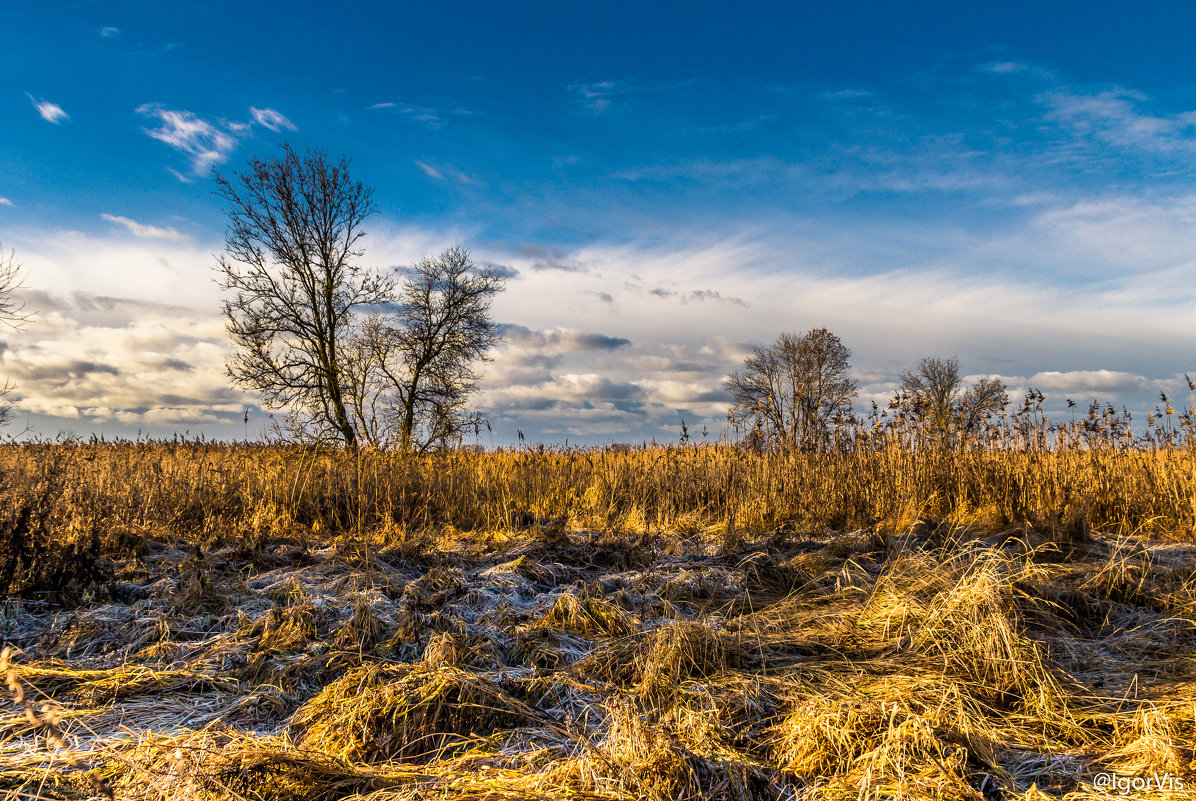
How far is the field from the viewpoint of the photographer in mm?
2512

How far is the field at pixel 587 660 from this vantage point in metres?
2.51

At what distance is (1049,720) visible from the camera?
9.66 ft

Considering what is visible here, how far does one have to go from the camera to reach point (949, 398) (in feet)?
108

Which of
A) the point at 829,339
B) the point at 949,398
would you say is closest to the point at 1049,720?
the point at 829,339

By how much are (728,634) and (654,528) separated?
13.4 feet

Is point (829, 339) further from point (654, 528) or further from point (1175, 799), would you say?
point (1175, 799)

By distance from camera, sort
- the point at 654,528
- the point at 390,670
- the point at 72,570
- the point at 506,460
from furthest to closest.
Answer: the point at 506,460 < the point at 654,528 < the point at 72,570 < the point at 390,670

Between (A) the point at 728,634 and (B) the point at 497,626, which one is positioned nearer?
(A) the point at 728,634

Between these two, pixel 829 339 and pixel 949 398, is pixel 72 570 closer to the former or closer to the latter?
pixel 829 339

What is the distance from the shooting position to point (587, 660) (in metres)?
3.59

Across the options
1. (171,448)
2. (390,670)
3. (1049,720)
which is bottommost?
(1049,720)

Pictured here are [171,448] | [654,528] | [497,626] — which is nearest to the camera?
[497,626]

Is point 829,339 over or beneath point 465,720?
over

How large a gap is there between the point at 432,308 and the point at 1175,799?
1875cm
